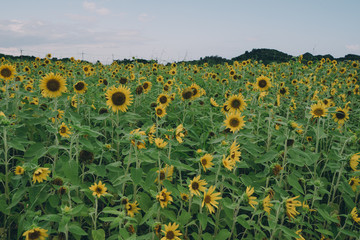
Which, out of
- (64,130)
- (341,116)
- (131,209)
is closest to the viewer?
(131,209)

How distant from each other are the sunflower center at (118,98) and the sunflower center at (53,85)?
61 centimetres

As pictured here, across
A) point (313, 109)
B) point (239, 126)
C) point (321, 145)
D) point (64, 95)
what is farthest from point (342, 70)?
point (64, 95)

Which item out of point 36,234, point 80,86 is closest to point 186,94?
point 80,86

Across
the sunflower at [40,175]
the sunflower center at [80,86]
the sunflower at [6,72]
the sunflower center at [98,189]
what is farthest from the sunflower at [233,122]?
the sunflower at [6,72]

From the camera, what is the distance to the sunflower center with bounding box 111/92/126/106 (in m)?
3.15

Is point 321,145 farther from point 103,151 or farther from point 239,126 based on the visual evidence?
point 103,151

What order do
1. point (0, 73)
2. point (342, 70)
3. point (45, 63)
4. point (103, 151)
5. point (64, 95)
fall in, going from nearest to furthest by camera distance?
point (103, 151) → point (64, 95) → point (0, 73) → point (45, 63) → point (342, 70)

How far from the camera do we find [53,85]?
304cm

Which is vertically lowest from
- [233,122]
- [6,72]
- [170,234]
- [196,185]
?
[170,234]

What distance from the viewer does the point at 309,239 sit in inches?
103

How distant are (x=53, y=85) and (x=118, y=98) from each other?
722 mm

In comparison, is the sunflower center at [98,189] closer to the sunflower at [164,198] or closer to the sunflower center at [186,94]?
the sunflower at [164,198]

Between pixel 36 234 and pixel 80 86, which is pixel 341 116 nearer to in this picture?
pixel 80 86

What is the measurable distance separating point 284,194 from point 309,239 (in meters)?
0.60
